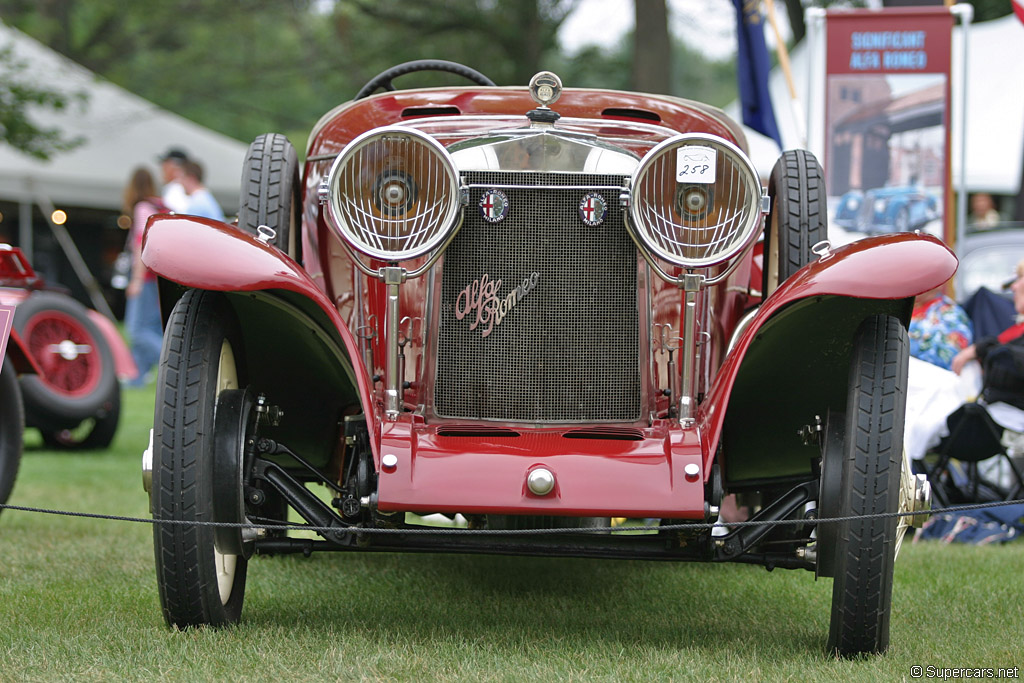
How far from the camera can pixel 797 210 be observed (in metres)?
3.43

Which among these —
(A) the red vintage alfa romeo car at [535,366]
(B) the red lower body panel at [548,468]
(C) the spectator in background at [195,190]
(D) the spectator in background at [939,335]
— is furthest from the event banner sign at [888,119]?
(C) the spectator in background at [195,190]

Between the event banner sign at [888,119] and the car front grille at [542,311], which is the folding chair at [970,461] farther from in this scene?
the car front grille at [542,311]

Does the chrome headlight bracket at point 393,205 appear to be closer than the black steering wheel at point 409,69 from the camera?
Yes

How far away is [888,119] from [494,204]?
4.47 metres

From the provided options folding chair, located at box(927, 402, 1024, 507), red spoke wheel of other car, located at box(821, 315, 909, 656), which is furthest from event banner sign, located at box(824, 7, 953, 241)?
red spoke wheel of other car, located at box(821, 315, 909, 656)

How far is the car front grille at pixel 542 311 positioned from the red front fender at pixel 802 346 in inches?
12.4

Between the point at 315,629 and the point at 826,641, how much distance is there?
4.56ft

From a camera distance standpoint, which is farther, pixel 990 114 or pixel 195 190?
pixel 990 114

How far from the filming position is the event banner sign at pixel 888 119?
21.4ft

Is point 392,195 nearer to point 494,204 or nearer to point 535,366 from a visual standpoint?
point 494,204

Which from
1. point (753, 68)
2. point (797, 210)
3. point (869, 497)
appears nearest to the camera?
point (869, 497)

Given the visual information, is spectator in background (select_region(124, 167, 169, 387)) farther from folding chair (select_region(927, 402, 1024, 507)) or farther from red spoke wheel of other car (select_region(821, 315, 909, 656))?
red spoke wheel of other car (select_region(821, 315, 909, 656))

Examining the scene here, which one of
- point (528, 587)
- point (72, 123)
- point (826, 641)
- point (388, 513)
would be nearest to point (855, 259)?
point (826, 641)

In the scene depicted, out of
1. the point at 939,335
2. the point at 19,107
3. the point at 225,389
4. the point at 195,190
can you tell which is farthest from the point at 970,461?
the point at 19,107
